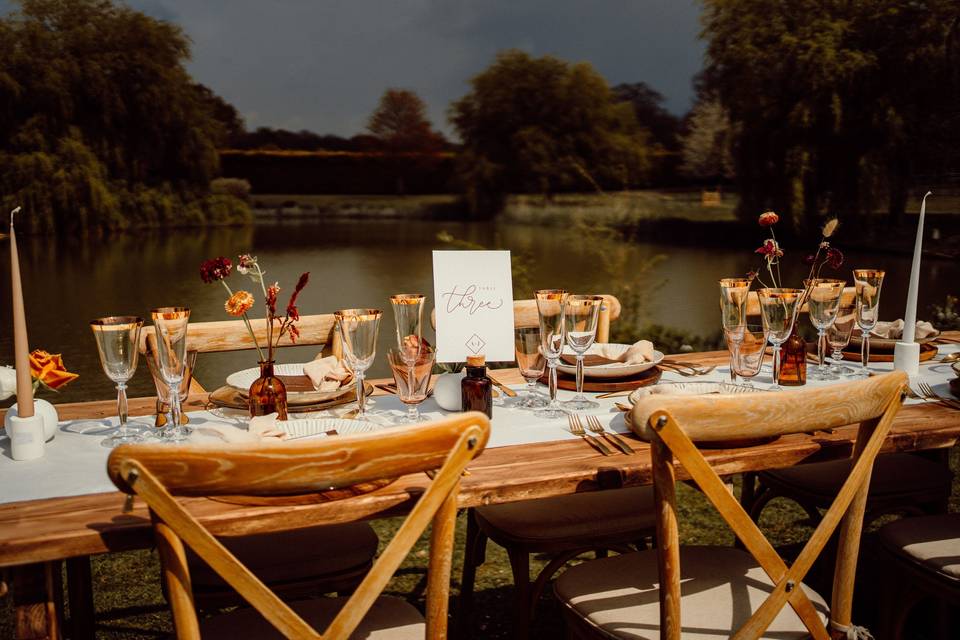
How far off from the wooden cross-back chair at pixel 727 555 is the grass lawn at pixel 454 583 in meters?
0.81

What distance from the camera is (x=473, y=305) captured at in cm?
155

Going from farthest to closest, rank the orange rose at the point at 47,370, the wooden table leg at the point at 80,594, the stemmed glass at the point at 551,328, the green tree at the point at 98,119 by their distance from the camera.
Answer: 1. the green tree at the point at 98,119
2. the wooden table leg at the point at 80,594
3. the stemmed glass at the point at 551,328
4. the orange rose at the point at 47,370

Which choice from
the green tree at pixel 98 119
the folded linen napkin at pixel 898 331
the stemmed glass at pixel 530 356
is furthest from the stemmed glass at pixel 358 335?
the green tree at pixel 98 119

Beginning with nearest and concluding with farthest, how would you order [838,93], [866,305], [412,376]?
[412,376]
[866,305]
[838,93]

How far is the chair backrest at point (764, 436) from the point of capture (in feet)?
3.08

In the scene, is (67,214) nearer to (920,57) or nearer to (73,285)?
(73,285)

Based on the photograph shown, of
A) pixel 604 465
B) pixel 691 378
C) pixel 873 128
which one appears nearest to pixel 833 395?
pixel 604 465

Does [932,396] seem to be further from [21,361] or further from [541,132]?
[541,132]

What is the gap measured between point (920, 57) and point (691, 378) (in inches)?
132

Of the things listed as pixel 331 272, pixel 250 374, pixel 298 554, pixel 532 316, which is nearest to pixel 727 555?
pixel 298 554

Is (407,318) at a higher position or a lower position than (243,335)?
higher

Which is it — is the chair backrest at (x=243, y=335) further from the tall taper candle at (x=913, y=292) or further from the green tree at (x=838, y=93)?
the green tree at (x=838, y=93)

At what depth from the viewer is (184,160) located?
3369 millimetres

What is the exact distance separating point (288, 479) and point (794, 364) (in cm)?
126
